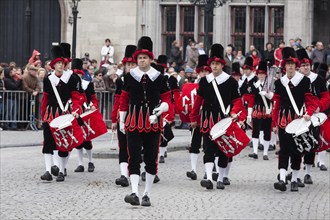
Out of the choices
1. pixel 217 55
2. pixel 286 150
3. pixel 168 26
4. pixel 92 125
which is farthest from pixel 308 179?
pixel 168 26

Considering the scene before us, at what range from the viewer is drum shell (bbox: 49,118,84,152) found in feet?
61.1

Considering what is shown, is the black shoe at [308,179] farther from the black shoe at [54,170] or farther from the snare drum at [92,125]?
the black shoe at [54,170]

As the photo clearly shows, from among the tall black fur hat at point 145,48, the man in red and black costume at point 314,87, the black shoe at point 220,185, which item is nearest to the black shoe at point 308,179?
the man in red and black costume at point 314,87

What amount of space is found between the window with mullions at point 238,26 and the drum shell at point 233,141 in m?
21.4

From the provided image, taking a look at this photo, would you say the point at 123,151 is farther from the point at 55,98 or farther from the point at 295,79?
the point at 295,79

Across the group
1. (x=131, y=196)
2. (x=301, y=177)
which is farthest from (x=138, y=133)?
(x=301, y=177)

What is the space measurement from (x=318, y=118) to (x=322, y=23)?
71.5 feet

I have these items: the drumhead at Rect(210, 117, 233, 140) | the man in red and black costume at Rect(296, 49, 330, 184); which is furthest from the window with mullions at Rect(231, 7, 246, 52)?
the drumhead at Rect(210, 117, 233, 140)

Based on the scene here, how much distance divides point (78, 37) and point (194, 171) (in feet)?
71.1

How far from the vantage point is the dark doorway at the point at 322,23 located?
39.4 meters

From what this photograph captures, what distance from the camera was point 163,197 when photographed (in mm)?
16625

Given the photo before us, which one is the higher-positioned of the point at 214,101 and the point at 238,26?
the point at 238,26

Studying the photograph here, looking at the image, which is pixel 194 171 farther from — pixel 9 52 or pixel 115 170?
pixel 9 52

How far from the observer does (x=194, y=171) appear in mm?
19500
